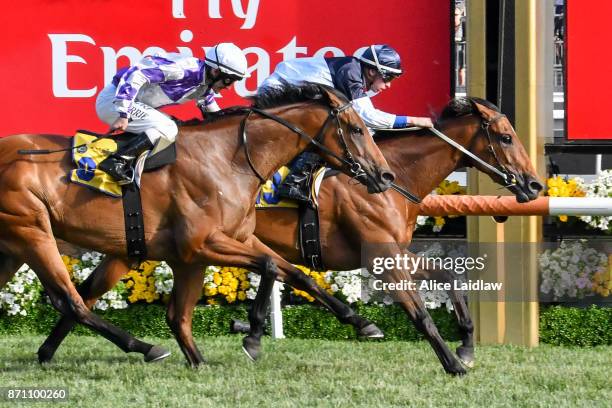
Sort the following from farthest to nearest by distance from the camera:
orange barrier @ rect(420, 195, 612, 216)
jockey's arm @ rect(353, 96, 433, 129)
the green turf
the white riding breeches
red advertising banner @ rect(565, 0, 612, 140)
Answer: red advertising banner @ rect(565, 0, 612, 140) < orange barrier @ rect(420, 195, 612, 216) < jockey's arm @ rect(353, 96, 433, 129) < the white riding breeches < the green turf

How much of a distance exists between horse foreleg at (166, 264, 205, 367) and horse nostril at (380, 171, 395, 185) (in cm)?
118

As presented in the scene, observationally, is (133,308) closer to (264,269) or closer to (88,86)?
(88,86)

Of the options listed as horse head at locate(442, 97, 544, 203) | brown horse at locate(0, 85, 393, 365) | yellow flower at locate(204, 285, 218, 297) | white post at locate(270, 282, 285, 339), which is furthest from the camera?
yellow flower at locate(204, 285, 218, 297)

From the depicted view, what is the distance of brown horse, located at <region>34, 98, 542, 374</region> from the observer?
7102mm

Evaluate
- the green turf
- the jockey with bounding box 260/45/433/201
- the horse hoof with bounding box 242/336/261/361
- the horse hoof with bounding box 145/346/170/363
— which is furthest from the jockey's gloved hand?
the horse hoof with bounding box 145/346/170/363

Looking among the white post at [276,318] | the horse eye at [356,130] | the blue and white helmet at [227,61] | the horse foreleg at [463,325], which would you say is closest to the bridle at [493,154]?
the horse foreleg at [463,325]

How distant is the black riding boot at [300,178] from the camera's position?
715 centimetres

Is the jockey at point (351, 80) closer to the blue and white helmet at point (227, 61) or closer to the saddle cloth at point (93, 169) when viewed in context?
the blue and white helmet at point (227, 61)

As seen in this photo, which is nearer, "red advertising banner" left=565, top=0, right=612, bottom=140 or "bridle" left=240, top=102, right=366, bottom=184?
"bridle" left=240, top=102, right=366, bottom=184

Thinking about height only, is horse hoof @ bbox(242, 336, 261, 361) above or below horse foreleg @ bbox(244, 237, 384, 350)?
below

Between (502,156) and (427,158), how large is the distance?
43 cm

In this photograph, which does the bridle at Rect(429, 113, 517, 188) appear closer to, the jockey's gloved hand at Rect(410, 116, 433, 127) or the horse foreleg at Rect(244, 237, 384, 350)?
the jockey's gloved hand at Rect(410, 116, 433, 127)

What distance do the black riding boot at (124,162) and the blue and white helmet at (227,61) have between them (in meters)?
0.56

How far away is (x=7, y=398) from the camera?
19.0 ft
